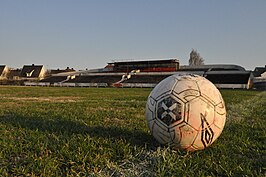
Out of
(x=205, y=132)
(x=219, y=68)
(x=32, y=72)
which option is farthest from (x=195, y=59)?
(x=205, y=132)

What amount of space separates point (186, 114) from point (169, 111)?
22 cm

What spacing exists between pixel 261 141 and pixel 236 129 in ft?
3.32

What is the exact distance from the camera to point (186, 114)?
3129mm

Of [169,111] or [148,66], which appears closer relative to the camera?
[169,111]

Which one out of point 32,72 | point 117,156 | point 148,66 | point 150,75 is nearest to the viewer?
point 117,156

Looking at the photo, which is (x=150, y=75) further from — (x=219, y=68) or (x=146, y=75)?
(x=219, y=68)

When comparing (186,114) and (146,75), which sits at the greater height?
(146,75)

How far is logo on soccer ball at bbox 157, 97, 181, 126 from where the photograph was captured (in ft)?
10.3

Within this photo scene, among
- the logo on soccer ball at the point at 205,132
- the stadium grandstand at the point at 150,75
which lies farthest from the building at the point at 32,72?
the logo on soccer ball at the point at 205,132

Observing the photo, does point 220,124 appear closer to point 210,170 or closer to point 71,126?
point 210,170

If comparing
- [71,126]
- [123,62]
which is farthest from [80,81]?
[71,126]

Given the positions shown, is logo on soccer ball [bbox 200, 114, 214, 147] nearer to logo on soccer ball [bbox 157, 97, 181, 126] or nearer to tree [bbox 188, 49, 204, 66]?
logo on soccer ball [bbox 157, 97, 181, 126]

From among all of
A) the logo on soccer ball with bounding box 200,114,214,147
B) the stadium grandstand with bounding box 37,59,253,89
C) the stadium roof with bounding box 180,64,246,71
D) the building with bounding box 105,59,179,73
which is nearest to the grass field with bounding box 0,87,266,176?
the logo on soccer ball with bounding box 200,114,214,147

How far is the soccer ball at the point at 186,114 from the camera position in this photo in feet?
10.3
